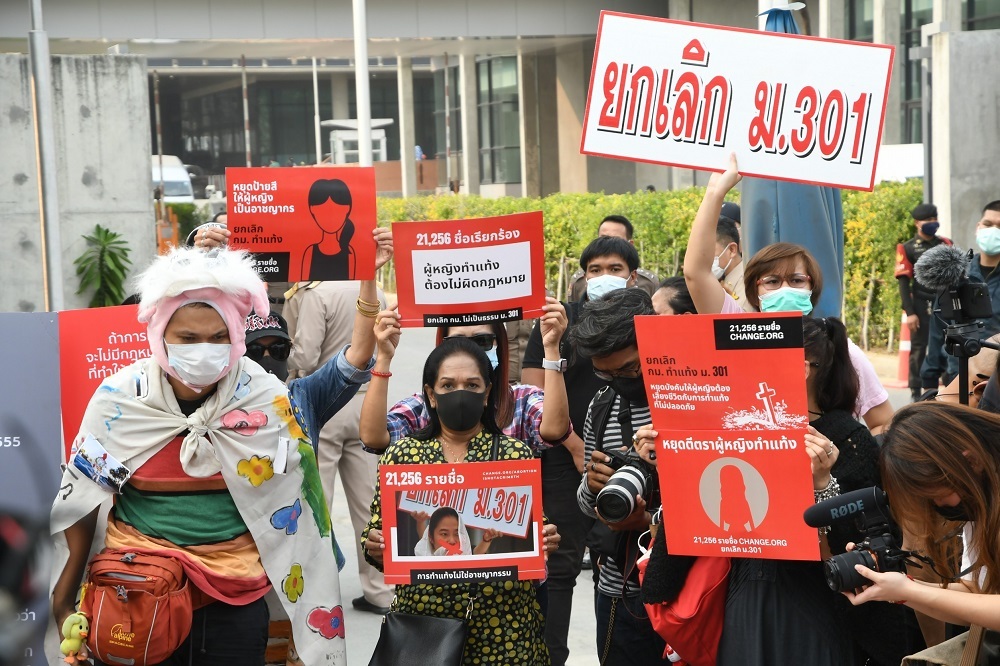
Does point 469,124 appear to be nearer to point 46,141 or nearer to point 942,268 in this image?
point 46,141

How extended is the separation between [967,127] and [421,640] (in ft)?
44.7

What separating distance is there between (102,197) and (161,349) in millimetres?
10518

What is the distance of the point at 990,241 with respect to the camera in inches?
358

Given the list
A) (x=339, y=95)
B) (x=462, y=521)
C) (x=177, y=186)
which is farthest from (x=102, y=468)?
(x=339, y=95)

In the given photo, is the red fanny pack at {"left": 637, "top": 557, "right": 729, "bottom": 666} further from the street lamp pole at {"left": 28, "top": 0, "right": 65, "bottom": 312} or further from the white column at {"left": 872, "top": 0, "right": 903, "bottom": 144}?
the white column at {"left": 872, "top": 0, "right": 903, "bottom": 144}

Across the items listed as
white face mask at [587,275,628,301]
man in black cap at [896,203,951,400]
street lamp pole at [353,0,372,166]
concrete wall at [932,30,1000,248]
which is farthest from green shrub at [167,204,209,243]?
white face mask at [587,275,628,301]

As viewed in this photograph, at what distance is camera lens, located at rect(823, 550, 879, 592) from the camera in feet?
9.10

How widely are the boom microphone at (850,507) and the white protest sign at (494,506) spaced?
1134 mm

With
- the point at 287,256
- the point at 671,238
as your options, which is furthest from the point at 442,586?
the point at 671,238

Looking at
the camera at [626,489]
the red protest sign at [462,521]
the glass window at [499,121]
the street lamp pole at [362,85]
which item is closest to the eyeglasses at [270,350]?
the red protest sign at [462,521]

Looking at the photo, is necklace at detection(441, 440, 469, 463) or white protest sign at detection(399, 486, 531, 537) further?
necklace at detection(441, 440, 469, 463)

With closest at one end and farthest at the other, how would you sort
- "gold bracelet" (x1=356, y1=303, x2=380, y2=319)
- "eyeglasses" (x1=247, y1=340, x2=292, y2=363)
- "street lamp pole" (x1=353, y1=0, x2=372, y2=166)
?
"gold bracelet" (x1=356, y1=303, x2=380, y2=319) → "eyeglasses" (x1=247, y1=340, x2=292, y2=363) → "street lamp pole" (x1=353, y1=0, x2=372, y2=166)

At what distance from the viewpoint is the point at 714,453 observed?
3.44m

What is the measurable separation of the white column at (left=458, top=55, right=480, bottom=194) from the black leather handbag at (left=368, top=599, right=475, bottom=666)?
34986mm
